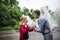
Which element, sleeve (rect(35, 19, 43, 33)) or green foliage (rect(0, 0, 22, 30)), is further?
green foliage (rect(0, 0, 22, 30))

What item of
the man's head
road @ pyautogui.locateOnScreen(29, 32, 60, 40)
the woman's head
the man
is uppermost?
the man's head

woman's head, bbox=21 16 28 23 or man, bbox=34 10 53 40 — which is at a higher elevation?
woman's head, bbox=21 16 28 23

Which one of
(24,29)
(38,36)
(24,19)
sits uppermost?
(24,19)

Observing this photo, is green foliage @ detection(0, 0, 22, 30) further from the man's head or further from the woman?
the man's head

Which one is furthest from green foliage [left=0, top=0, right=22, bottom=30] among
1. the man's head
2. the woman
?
the man's head

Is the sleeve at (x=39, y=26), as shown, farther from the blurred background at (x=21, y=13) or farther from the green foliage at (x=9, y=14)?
the green foliage at (x=9, y=14)

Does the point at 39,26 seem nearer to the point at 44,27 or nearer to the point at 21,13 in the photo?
the point at 44,27

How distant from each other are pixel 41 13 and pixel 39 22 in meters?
0.14

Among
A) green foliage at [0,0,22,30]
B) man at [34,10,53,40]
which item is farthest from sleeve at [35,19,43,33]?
green foliage at [0,0,22,30]

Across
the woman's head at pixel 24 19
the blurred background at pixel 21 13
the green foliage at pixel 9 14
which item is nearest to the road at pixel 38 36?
the blurred background at pixel 21 13

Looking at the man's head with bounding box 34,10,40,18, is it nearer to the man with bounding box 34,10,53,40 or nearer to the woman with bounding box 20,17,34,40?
the man with bounding box 34,10,53,40

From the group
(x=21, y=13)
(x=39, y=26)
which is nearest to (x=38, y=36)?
(x=39, y=26)

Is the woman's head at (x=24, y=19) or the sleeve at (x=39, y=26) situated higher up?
the woman's head at (x=24, y=19)

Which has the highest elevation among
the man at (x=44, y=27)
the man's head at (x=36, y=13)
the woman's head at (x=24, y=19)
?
the man's head at (x=36, y=13)
